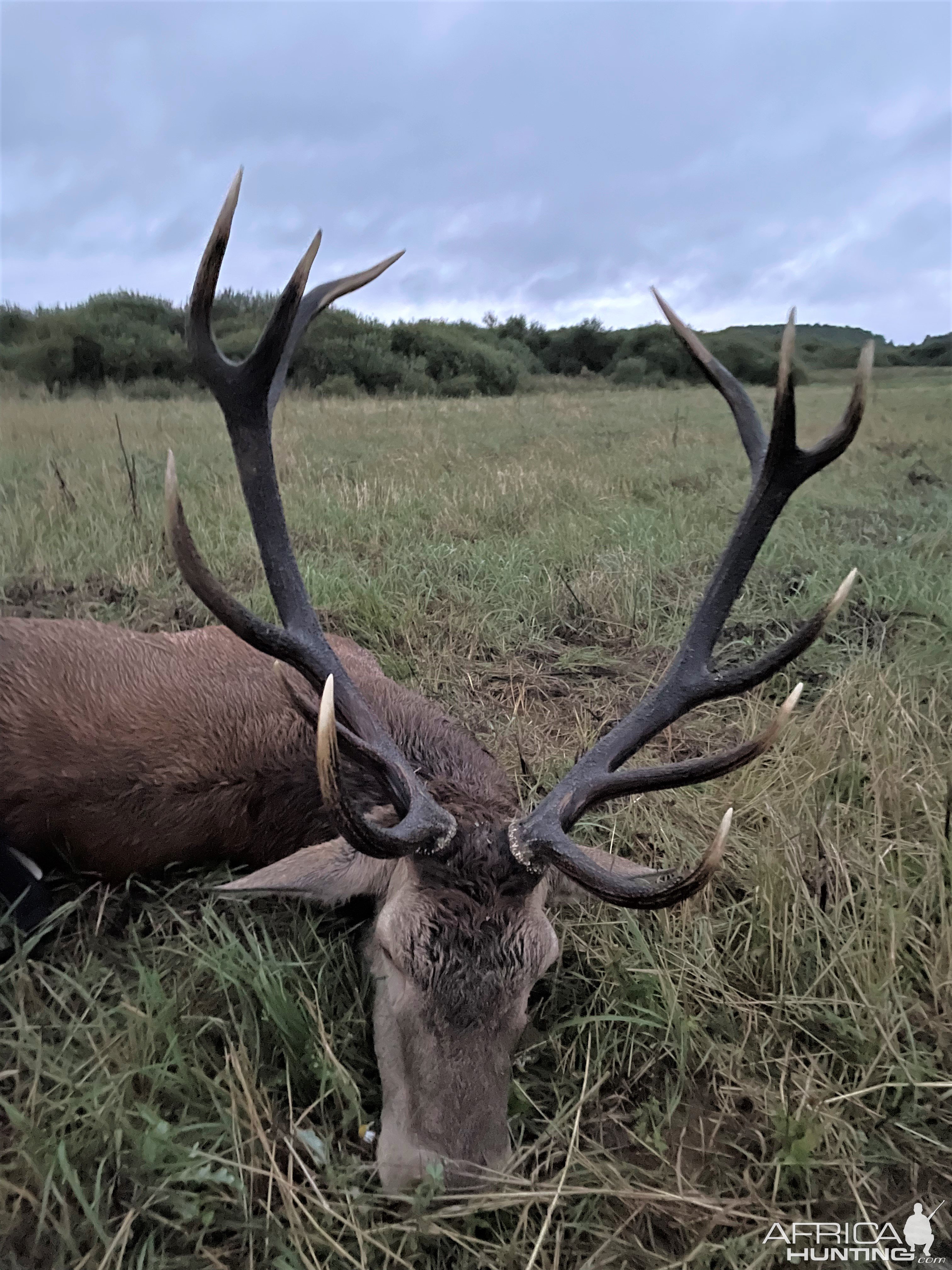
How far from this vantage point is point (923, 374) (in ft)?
36.6

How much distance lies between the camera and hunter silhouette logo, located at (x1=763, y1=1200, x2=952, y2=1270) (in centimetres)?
161

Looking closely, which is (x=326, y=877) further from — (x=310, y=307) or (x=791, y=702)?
(x=310, y=307)

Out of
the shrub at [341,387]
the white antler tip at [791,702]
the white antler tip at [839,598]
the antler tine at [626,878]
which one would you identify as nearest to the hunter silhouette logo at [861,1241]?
the antler tine at [626,878]

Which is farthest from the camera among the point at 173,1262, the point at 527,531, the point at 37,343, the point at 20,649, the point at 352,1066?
the point at 37,343

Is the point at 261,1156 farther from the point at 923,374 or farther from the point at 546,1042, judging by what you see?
the point at 923,374

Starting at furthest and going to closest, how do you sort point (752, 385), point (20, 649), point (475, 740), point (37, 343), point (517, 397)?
point (517, 397), point (37, 343), point (752, 385), point (475, 740), point (20, 649)

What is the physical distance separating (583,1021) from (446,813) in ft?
2.37

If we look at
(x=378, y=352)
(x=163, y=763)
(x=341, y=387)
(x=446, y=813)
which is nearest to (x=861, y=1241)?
(x=446, y=813)

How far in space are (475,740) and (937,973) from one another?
5.22 ft

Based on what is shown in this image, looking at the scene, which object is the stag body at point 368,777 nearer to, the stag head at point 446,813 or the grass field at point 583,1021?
the stag head at point 446,813

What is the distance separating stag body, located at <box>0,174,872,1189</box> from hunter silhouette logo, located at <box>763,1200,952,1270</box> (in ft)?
2.24

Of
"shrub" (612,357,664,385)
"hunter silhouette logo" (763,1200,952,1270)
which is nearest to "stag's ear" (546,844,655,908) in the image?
"hunter silhouette logo" (763,1200,952,1270)

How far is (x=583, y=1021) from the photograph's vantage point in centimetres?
203

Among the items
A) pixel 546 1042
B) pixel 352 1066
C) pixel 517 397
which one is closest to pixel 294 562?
pixel 352 1066
